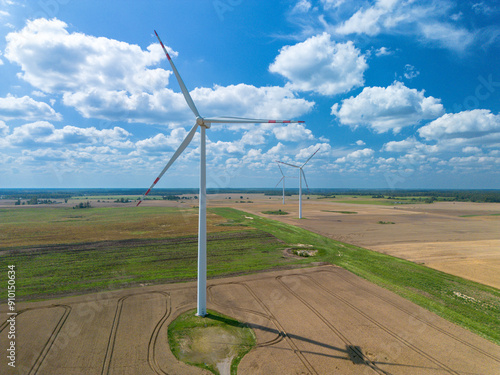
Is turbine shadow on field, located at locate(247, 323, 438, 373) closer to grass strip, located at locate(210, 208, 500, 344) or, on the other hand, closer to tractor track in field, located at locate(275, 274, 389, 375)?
tractor track in field, located at locate(275, 274, 389, 375)

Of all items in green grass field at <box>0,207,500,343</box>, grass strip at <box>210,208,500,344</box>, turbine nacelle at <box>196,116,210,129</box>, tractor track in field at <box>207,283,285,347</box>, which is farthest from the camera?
green grass field at <box>0,207,500,343</box>

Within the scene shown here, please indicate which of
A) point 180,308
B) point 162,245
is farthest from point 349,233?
point 180,308

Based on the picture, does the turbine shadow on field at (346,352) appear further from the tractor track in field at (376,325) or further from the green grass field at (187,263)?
the green grass field at (187,263)

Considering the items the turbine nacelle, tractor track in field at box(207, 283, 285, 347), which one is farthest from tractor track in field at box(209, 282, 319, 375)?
the turbine nacelle

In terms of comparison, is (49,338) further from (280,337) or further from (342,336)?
(342,336)

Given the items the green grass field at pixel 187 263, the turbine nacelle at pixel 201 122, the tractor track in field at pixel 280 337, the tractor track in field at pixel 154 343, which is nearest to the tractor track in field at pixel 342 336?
the tractor track in field at pixel 280 337

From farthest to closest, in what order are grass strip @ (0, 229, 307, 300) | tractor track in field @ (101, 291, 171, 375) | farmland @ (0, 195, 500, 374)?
grass strip @ (0, 229, 307, 300) < farmland @ (0, 195, 500, 374) < tractor track in field @ (101, 291, 171, 375)
